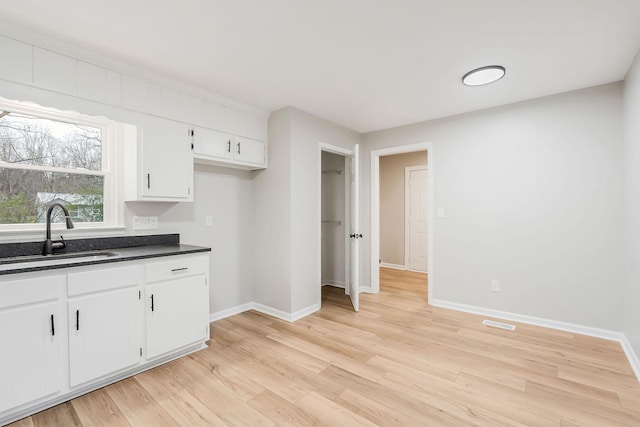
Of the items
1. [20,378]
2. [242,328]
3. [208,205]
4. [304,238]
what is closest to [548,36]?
[304,238]

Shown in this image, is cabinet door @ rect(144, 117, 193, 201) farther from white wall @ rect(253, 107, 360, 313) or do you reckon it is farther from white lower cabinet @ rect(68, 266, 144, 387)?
white wall @ rect(253, 107, 360, 313)

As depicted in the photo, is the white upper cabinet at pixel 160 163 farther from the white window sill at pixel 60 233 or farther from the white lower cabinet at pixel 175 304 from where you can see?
the white lower cabinet at pixel 175 304

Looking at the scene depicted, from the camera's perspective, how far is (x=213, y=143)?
9.89 feet

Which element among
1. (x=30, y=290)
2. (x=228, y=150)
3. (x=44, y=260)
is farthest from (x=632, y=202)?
(x=44, y=260)

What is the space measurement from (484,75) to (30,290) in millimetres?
3596

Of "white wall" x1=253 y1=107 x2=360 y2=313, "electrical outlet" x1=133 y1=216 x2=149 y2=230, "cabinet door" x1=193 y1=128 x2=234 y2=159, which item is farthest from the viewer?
"white wall" x1=253 y1=107 x2=360 y2=313

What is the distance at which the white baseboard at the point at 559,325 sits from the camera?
2421mm

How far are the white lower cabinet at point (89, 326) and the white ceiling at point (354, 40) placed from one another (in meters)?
1.57

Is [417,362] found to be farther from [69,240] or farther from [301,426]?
[69,240]

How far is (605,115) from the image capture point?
2.81 m

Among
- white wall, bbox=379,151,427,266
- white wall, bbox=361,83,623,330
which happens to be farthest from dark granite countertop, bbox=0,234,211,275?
white wall, bbox=379,151,427,266

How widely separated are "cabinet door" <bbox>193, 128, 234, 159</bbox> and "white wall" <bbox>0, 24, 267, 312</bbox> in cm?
10

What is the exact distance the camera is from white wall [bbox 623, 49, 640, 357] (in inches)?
88.4

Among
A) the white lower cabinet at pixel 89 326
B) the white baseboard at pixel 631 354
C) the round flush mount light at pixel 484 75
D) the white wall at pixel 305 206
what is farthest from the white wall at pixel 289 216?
the white baseboard at pixel 631 354
